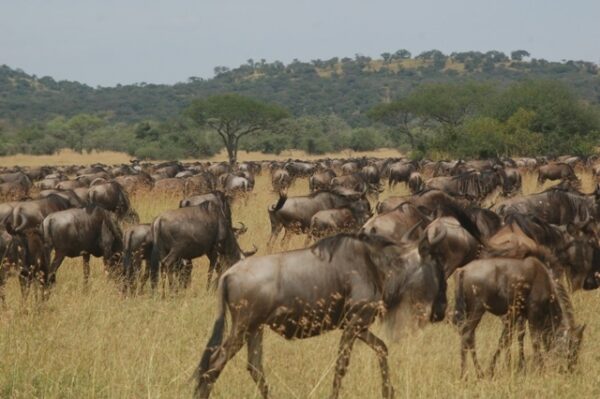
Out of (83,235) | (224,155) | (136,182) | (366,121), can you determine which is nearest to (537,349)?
(83,235)

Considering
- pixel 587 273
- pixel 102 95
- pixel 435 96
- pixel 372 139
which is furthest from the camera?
pixel 102 95

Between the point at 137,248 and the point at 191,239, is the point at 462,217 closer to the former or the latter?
the point at 191,239

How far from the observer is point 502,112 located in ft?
144

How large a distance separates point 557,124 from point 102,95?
15486 cm

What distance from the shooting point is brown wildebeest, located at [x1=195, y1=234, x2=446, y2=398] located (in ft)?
15.9

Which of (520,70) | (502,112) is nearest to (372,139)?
(502,112)

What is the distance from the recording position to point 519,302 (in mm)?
5613

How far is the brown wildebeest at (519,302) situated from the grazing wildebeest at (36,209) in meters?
6.48

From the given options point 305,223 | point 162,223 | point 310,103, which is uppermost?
point 162,223

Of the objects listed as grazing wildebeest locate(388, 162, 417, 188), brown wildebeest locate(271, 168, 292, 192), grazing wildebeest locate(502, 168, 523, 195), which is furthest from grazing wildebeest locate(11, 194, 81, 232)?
grazing wildebeest locate(388, 162, 417, 188)

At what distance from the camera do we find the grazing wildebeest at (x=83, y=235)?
909 cm

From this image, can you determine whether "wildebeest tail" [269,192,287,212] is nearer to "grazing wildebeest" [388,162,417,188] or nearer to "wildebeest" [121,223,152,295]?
"wildebeest" [121,223,152,295]

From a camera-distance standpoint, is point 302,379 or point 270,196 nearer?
point 302,379

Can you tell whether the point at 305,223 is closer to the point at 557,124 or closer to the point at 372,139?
the point at 557,124
